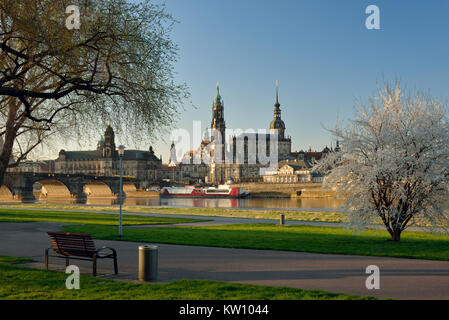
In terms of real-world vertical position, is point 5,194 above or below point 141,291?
below

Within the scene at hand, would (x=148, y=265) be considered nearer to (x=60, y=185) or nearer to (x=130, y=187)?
(x=60, y=185)

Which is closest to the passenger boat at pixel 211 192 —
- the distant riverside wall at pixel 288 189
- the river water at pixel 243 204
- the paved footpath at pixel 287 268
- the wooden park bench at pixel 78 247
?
the distant riverside wall at pixel 288 189

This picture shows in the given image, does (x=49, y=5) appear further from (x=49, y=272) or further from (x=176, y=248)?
(x=176, y=248)

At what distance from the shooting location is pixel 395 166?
17125 millimetres

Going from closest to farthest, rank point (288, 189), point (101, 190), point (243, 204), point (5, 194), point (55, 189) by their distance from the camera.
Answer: point (243, 204) < point (5, 194) < point (55, 189) < point (288, 189) < point (101, 190)

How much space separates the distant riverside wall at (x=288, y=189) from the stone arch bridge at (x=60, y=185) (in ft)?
133

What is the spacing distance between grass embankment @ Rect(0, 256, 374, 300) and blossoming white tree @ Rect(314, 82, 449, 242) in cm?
937

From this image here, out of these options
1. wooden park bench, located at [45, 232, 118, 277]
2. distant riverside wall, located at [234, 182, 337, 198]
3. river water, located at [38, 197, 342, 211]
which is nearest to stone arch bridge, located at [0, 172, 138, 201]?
river water, located at [38, 197, 342, 211]

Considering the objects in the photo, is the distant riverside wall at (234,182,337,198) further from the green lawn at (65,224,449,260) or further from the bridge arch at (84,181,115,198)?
the green lawn at (65,224,449,260)

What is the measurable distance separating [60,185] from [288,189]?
61690mm

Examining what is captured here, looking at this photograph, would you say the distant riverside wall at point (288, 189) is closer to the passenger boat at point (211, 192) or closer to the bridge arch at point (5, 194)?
the passenger boat at point (211, 192)

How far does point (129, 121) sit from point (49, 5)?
160 inches

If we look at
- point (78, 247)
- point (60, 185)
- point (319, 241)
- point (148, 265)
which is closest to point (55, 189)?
point (60, 185)

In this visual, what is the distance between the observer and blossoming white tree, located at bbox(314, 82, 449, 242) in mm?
17422
